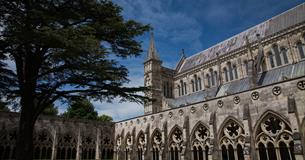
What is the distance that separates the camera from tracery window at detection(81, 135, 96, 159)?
2398 cm

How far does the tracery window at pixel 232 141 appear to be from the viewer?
518 inches

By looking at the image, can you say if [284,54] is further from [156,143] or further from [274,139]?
[156,143]

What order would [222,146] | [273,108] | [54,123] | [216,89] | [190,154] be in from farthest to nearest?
[216,89] → [54,123] → [190,154] → [222,146] → [273,108]

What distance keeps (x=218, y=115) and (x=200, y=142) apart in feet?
7.79

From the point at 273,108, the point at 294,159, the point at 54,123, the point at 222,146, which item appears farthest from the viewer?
the point at 54,123

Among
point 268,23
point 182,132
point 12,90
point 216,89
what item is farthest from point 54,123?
point 268,23

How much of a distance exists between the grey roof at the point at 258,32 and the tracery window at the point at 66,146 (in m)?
17.6

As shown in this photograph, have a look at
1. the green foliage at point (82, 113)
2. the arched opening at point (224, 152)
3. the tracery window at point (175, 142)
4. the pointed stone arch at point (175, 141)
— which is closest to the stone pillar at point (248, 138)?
the arched opening at point (224, 152)

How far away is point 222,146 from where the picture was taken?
1404cm

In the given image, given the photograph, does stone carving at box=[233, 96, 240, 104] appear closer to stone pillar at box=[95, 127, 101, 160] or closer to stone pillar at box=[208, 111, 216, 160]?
stone pillar at box=[208, 111, 216, 160]

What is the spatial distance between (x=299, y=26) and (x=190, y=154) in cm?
1477

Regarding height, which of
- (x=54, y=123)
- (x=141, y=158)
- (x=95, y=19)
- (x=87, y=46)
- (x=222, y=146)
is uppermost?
(x=95, y=19)

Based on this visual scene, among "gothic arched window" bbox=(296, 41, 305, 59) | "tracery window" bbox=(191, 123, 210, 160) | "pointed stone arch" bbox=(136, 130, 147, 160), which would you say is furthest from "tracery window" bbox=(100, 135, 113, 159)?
"gothic arched window" bbox=(296, 41, 305, 59)

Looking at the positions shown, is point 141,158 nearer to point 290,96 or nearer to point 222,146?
point 222,146
